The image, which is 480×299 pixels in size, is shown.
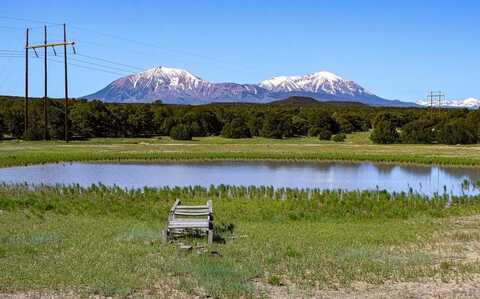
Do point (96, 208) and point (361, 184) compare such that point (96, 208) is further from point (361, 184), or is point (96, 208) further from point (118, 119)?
point (118, 119)

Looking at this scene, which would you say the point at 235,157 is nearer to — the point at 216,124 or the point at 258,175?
the point at 258,175

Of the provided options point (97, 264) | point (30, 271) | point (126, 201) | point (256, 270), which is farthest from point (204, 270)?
point (126, 201)

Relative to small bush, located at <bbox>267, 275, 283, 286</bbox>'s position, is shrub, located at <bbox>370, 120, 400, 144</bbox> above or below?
above

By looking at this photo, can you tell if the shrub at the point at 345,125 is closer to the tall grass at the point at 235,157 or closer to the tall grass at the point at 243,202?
the tall grass at the point at 235,157

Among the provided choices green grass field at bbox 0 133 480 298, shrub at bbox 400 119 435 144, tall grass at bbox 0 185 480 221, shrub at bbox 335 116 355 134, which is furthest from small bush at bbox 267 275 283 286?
shrub at bbox 335 116 355 134

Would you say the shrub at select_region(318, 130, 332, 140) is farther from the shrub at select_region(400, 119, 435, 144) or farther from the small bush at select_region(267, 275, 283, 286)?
the small bush at select_region(267, 275, 283, 286)

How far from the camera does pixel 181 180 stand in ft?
114

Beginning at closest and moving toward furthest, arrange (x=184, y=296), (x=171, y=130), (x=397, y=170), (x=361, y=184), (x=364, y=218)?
(x=184, y=296) → (x=364, y=218) → (x=361, y=184) → (x=397, y=170) → (x=171, y=130)

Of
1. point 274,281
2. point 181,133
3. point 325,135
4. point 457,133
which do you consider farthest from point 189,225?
point 325,135

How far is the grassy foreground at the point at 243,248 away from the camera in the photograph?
37.3 feet

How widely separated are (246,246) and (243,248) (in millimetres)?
244

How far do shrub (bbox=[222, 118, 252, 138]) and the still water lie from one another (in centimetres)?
3115

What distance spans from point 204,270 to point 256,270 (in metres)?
0.98

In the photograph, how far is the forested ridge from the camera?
72.0 m
